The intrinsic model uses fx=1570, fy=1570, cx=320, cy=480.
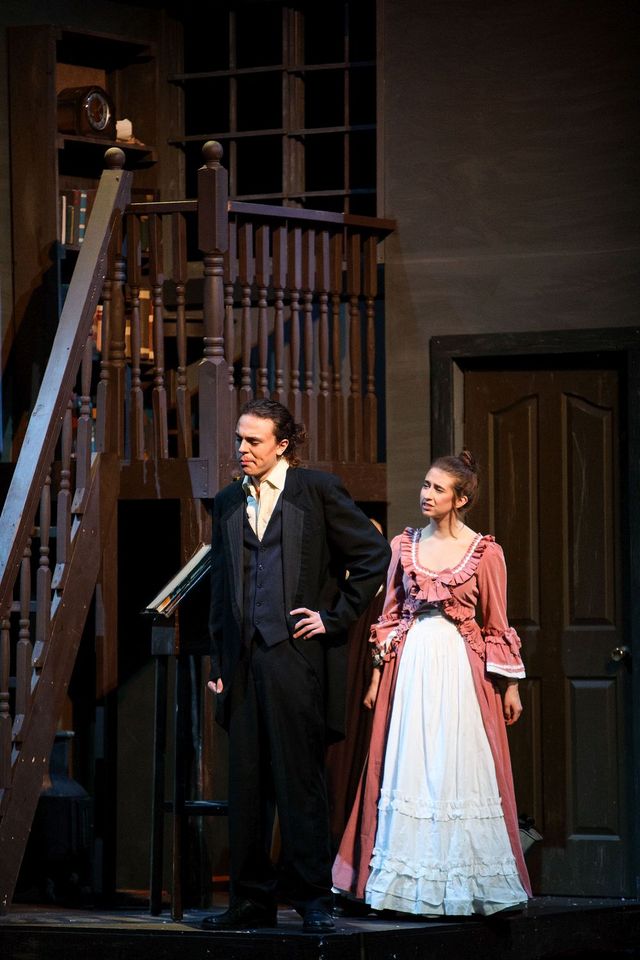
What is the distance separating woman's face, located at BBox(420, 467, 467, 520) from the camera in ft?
17.7

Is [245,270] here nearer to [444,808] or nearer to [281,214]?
[281,214]

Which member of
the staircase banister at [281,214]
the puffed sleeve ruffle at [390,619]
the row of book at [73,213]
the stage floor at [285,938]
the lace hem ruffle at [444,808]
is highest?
the row of book at [73,213]

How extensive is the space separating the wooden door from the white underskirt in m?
1.40

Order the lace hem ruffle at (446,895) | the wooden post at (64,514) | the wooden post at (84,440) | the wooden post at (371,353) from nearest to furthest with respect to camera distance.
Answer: the lace hem ruffle at (446,895) < the wooden post at (64,514) < the wooden post at (84,440) < the wooden post at (371,353)

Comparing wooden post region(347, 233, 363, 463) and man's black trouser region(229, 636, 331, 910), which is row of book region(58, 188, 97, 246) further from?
man's black trouser region(229, 636, 331, 910)

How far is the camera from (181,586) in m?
5.29

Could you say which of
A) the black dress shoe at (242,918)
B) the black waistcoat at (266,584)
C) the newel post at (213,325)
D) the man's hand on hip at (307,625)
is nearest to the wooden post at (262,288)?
the newel post at (213,325)

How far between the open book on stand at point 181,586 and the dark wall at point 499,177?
1592 mm

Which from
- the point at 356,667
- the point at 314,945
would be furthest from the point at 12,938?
the point at 356,667

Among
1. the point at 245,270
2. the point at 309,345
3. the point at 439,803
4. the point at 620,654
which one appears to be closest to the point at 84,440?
the point at 245,270

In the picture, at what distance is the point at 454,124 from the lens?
6.86m

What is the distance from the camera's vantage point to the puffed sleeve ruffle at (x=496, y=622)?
5324 millimetres

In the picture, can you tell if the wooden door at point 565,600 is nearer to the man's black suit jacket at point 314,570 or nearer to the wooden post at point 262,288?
the wooden post at point 262,288

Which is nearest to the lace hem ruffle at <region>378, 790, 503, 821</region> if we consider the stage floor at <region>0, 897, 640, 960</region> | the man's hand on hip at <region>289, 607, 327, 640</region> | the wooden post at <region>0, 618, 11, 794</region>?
the stage floor at <region>0, 897, 640, 960</region>
